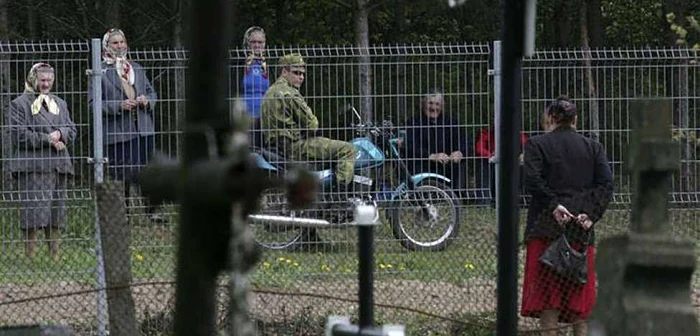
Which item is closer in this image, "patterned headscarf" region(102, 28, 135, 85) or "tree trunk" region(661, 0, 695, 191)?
"patterned headscarf" region(102, 28, 135, 85)

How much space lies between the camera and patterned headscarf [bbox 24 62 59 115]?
34.1 feet

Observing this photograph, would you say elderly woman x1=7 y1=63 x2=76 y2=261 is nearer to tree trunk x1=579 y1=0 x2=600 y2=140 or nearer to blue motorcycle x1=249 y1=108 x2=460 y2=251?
blue motorcycle x1=249 y1=108 x2=460 y2=251

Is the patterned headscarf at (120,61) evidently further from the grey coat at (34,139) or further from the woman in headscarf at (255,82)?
the woman in headscarf at (255,82)

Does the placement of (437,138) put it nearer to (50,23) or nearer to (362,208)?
(362,208)

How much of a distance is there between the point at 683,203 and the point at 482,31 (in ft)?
72.7

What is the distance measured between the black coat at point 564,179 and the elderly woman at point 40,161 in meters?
3.40

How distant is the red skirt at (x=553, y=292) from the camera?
28.8 feet

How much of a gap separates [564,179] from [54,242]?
3.74 metres

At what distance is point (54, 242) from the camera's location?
10383 millimetres

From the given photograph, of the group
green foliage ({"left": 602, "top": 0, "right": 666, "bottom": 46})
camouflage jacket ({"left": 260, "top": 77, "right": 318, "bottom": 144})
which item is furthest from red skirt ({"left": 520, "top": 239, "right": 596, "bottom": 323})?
green foliage ({"left": 602, "top": 0, "right": 666, "bottom": 46})

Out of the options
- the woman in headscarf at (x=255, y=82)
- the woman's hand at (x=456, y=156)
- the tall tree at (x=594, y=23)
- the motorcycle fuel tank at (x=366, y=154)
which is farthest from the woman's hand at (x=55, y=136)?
the tall tree at (x=594, y=23)

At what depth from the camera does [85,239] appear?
10.4 m

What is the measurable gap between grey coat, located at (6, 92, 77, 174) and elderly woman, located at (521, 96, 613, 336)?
340 centimetres

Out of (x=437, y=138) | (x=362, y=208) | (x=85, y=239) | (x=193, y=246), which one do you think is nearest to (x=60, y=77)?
(x=85, y=239)
